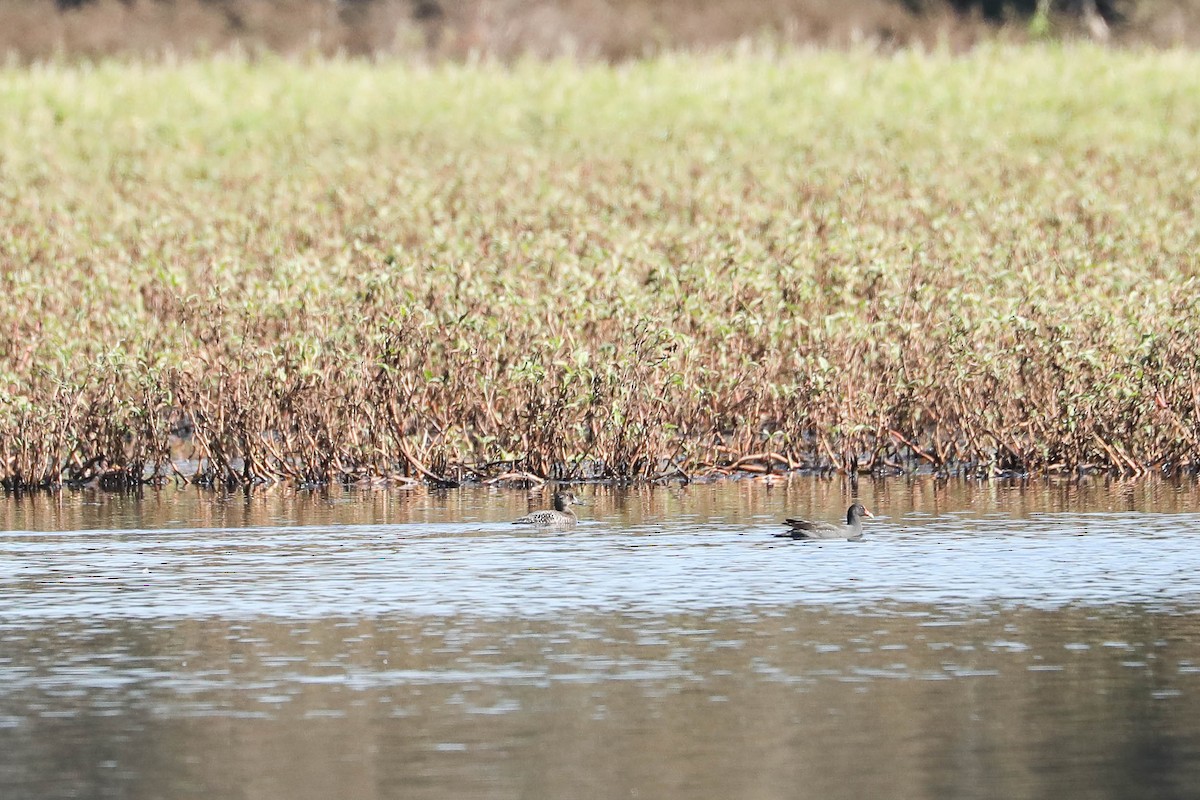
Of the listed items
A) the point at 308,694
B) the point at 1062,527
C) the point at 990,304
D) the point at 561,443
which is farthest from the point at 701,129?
the point at 308,694

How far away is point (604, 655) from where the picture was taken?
12703mm

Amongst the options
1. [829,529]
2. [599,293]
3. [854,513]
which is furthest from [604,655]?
[599,293]

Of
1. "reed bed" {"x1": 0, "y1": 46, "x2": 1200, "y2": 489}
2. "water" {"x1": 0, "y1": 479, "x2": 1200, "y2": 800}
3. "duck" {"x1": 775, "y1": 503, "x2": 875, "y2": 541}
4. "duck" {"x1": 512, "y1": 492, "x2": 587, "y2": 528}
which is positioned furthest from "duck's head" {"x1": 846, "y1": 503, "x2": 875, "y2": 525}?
"reed bed" {"x1": 0, "y1": 46, "x2": 1200, "y2": 489}

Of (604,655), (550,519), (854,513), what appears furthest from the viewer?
(550,519)

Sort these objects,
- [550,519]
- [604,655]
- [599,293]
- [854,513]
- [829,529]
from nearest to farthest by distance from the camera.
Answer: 1. [604,655]
2. [829,529]
3. [854,513]
4. [550,519]
5. [599,293]

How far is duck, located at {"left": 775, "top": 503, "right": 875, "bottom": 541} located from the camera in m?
17.2

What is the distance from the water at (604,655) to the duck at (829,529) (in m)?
0.19

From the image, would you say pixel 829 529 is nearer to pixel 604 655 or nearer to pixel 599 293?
pixel 604 655

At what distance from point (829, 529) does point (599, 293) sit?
827 cm

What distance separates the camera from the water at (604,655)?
10.1 metres

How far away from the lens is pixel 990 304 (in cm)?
2542

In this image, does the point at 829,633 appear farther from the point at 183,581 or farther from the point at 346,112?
the point at 346,112

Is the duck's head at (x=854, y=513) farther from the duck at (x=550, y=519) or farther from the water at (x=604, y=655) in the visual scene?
the duck at (x=550, y=519)

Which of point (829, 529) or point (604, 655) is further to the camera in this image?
point (829, 529)
